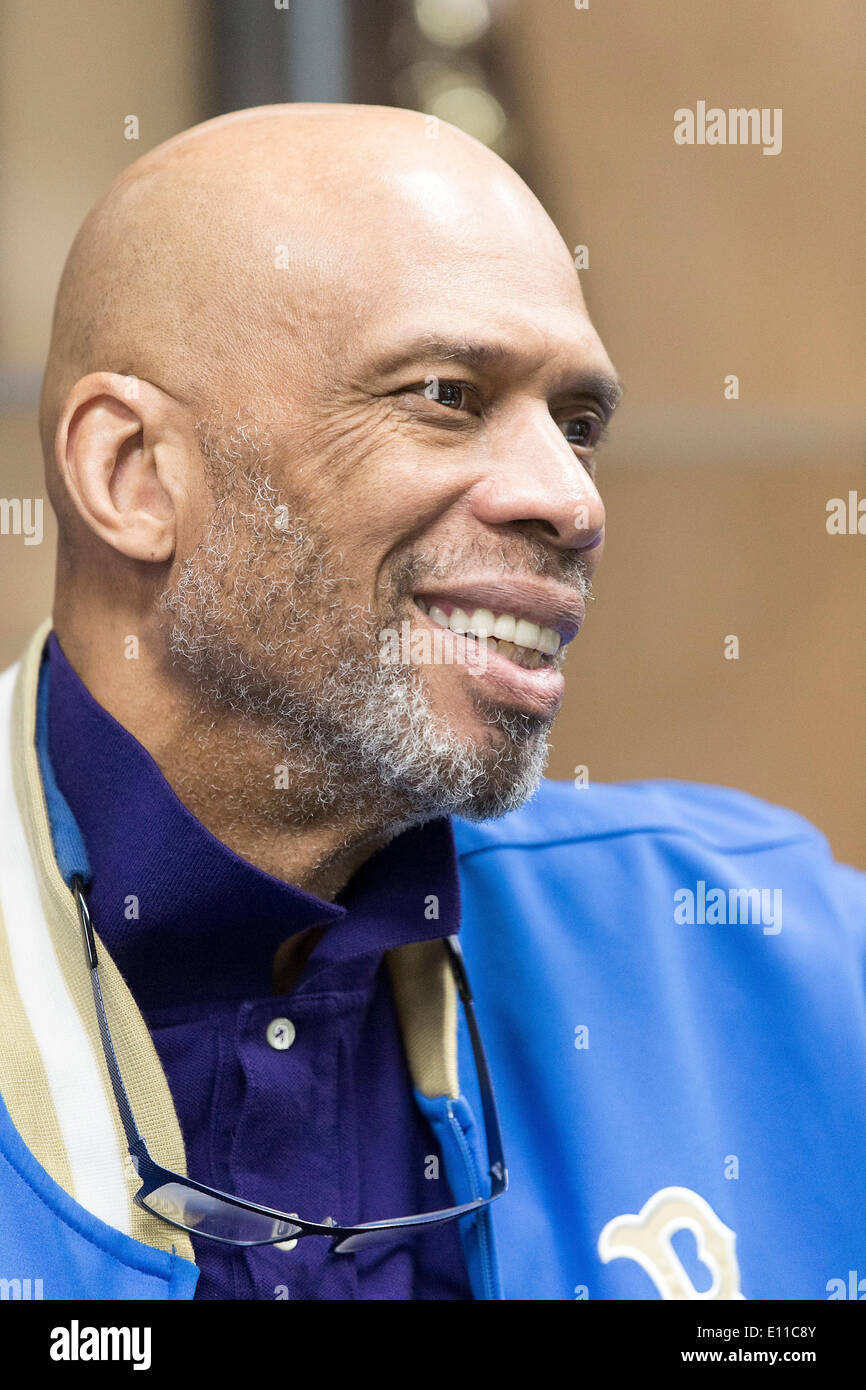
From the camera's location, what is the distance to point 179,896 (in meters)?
0.96

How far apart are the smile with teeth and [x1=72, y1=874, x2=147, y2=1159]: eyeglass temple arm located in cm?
33

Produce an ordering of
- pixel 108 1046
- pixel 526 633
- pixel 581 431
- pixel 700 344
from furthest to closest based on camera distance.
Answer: pixel 700 344, pixel 581 431, pixel 526 633, pixel 108 1046

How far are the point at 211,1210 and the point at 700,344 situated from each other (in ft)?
4.62

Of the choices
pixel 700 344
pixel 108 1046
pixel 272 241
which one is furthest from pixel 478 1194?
pixel 700 344

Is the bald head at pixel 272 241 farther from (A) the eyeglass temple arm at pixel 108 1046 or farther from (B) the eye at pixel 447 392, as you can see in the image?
(A) the eyeglass temple arm at pixel 108 1046

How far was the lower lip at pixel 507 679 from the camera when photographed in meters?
0.99

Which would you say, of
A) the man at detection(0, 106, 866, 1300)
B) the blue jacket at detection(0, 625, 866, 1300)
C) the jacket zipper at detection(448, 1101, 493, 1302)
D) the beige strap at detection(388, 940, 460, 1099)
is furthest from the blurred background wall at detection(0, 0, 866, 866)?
the jacket zipper at detection(448, 1101, 493, 1302)

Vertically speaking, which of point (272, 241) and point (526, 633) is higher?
point (272, 241)

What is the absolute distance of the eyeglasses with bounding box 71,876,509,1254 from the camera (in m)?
0.89

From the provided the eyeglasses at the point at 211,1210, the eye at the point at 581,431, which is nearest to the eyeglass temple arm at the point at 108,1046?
the eyeglasses at the point at 211,1210

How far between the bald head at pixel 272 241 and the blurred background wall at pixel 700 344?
0.67m

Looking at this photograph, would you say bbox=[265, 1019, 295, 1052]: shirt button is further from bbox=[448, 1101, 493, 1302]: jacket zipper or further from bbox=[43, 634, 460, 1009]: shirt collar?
bbox=[448, 1101, 493, 1302]: jacket zipper

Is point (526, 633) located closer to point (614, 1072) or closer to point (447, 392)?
point (447, 392)
